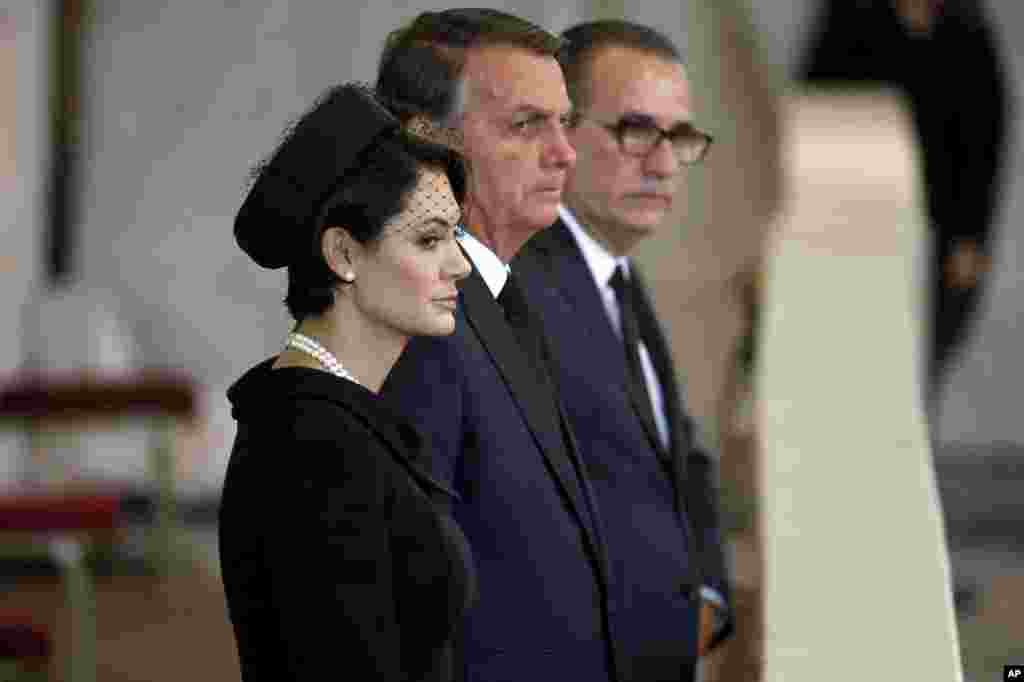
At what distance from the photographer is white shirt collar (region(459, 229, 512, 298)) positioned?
9.57 ft

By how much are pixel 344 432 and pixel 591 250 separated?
1094mm

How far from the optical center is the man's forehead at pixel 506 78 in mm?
2830

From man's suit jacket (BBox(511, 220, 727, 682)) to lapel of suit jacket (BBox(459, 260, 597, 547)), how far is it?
0.28m

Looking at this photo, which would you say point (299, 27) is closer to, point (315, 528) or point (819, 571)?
point (819, 571)

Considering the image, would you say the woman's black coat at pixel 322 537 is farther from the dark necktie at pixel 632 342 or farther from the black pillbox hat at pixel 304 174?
the dark necktie at pixel 632 342

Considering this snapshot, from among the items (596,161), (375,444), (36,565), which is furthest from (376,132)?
(36,565)

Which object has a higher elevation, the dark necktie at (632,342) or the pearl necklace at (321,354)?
the pearl necklace at (321,354)

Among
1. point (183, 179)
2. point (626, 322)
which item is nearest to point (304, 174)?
point (626, 322)

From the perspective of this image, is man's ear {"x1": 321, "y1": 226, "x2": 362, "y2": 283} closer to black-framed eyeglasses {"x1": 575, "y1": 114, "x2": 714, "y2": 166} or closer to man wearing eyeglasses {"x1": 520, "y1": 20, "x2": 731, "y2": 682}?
man wearing eyeglasses {"x1": 520, "y1": 20, "x2": 731, "y2": 682}

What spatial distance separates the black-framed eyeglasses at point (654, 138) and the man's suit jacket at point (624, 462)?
193mm

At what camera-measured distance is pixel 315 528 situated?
247cm

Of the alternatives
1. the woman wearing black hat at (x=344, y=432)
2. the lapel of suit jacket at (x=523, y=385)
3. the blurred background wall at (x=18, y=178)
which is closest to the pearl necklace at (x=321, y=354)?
the woman wearing black hat at (x=344, y=432)

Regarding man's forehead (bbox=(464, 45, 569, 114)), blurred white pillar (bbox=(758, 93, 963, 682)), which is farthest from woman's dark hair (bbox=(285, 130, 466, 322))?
blurred white pillar (bbox=(758, 93, 963, 682))

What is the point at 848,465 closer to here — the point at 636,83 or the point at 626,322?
the point at 626,322
